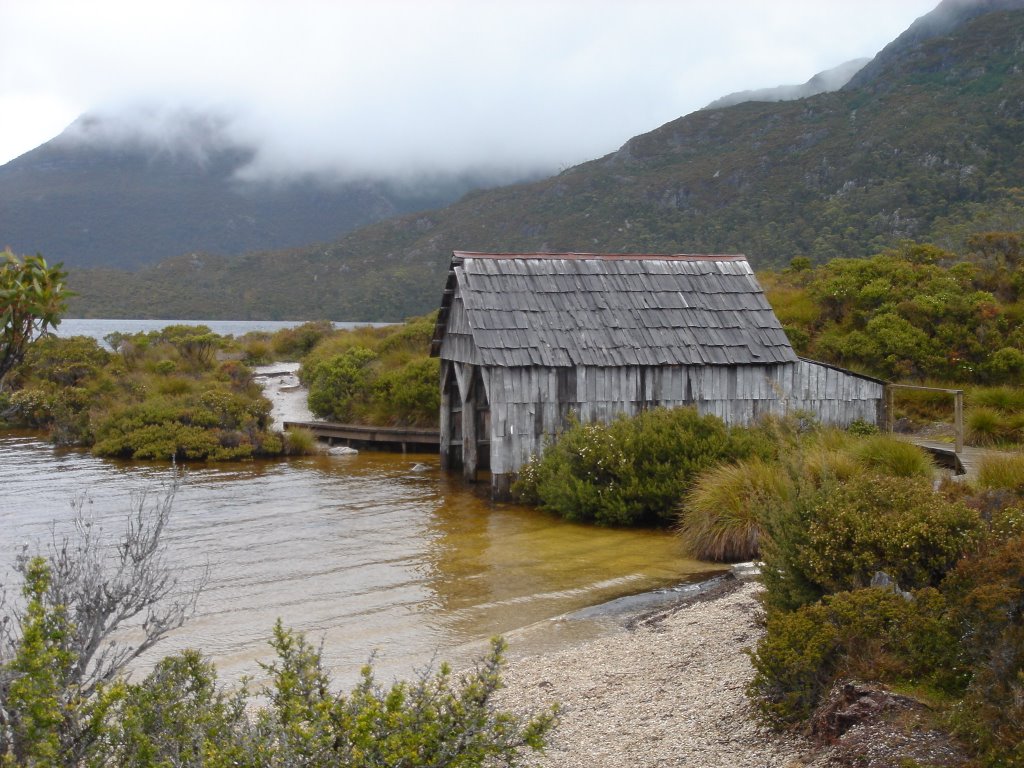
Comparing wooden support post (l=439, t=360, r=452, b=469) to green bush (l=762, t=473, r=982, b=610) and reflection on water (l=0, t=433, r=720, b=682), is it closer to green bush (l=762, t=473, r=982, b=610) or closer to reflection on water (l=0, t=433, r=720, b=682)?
reflection on water (l=0, t=433, r=720, b=682)

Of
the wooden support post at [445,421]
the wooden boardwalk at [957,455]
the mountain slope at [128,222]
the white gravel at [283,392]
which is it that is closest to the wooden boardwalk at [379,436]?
the white gravel at [283,392]

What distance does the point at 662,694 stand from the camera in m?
6.71

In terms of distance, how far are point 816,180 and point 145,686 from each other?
5627cm

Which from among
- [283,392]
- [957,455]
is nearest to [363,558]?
[957,455]

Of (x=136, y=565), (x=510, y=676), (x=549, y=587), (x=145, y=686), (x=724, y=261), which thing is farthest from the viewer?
(x=724, y=261)

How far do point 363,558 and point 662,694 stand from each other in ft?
21.0

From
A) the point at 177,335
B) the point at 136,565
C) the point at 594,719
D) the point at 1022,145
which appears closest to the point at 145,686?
the point at 136,565

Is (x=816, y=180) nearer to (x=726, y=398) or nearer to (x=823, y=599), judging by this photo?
(x=726, y=398)

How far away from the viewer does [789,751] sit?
5324 mm

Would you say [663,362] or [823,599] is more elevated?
[663,362]

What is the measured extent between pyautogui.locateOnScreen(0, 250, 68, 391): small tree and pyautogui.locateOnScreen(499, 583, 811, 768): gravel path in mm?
5056

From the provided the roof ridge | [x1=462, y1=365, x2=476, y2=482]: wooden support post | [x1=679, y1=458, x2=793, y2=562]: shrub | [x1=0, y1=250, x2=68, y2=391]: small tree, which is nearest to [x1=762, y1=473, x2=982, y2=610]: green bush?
[x1=679, y1=458, x2=793, y2=562]: shrub

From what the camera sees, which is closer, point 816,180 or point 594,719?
point 594,719

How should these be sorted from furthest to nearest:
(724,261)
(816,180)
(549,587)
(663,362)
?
(816,180) < (724,261) < (663,362) < (549,587)
